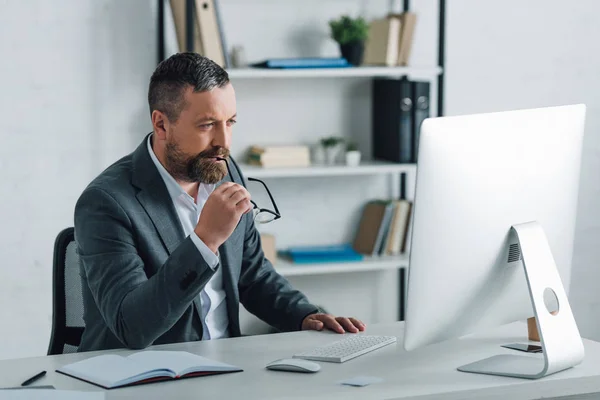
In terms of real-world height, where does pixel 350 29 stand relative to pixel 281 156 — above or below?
above

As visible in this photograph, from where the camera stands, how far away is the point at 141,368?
166 centimetres

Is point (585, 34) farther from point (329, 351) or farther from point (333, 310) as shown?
point (329, 351)

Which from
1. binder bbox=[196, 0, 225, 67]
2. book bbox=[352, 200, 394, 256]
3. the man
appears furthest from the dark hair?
book bbox=[352, 200, 394, 256]

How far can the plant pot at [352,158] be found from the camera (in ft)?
11.6

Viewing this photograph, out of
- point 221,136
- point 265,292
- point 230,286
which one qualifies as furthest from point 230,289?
point 221,136

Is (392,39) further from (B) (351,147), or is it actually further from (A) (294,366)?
(A) (294,366)

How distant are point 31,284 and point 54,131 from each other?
1.93 ft

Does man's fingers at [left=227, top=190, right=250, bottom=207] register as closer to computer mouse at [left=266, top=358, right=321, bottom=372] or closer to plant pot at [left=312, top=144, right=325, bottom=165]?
computer mouse at [left=266, top=358, right=321, bottom=372]

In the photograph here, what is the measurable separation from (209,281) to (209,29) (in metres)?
1.42

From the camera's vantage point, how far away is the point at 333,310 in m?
3.83

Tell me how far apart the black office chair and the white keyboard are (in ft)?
2.18

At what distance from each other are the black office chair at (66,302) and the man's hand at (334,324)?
57cm

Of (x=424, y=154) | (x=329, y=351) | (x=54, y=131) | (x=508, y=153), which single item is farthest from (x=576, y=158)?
(x=54, y=131)

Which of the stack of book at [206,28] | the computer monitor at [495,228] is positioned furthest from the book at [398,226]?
the computer monitor at [495,228]
